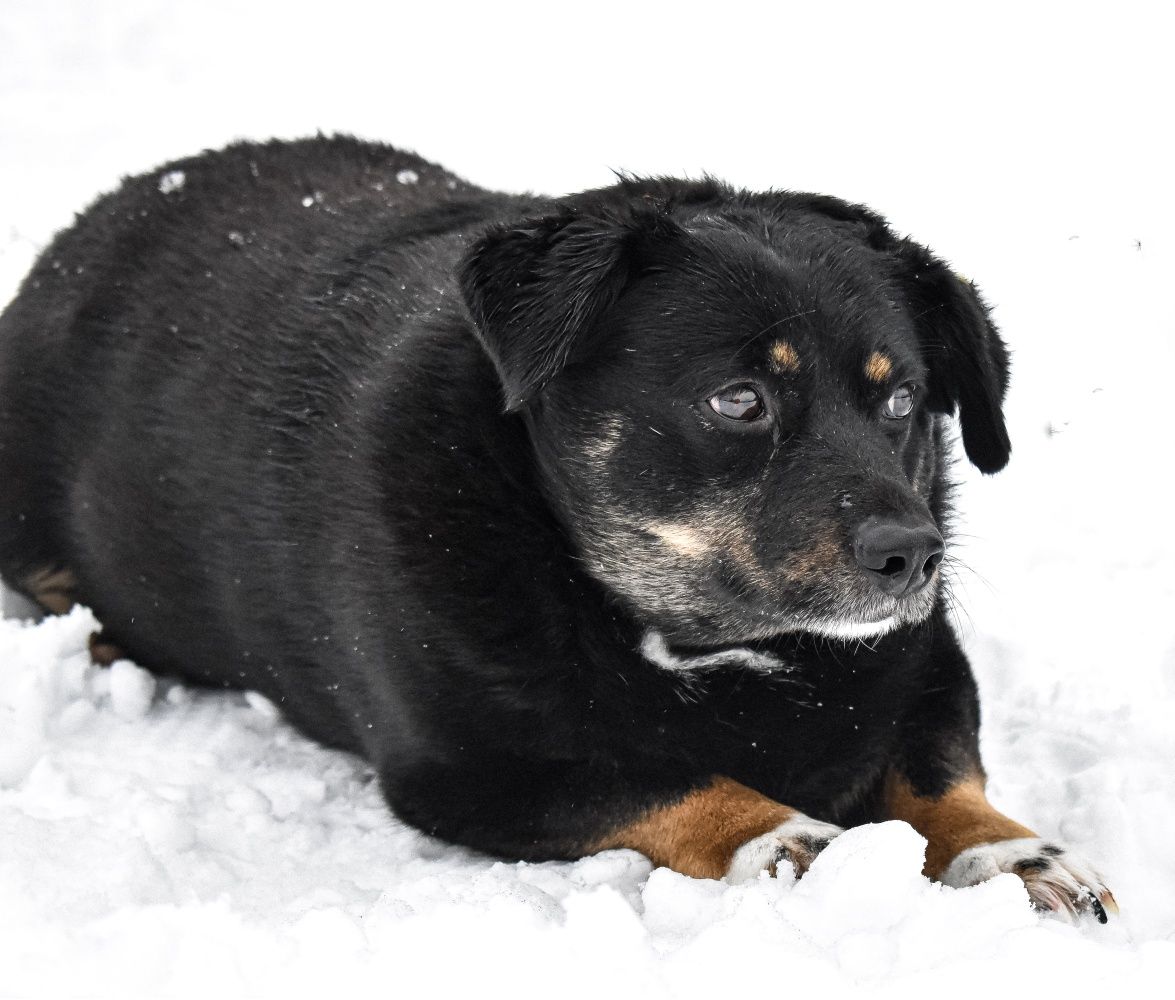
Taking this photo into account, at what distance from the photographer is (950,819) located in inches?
154

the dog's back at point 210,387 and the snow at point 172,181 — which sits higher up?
the snow at point 172,181

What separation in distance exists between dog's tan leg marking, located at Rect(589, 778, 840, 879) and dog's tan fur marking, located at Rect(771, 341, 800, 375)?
1092 millimetres

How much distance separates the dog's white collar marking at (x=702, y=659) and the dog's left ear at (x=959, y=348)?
35.8 inches

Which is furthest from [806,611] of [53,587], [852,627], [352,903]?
[53,587]

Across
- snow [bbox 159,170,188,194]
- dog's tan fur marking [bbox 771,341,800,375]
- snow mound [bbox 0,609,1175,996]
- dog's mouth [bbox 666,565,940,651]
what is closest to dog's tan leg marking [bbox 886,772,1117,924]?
snow mound [bbox 0,609,1175,996]

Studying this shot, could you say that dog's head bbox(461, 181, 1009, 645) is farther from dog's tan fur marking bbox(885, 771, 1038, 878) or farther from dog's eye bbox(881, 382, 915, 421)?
dog's tan fur marking bbox(885, 771, 1038, 878)

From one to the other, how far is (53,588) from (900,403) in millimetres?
3147

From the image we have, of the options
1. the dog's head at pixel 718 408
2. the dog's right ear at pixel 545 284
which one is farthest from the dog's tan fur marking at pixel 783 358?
the dog's right ear at pixel 545 284

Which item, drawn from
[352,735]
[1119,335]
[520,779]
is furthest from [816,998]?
A: [1119,335]

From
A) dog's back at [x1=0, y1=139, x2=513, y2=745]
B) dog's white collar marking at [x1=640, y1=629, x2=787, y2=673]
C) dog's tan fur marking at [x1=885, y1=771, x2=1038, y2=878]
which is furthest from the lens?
dog's back at [x1=0, y1=139, x2=513, y2=745]

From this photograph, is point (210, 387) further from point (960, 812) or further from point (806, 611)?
point (960, 812)

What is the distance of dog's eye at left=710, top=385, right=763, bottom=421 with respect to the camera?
371 centimetres

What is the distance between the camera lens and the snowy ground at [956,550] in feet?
9.23

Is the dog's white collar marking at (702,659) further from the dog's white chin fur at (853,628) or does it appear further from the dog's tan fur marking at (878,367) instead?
the dog's tan fur marking at (878,367)
